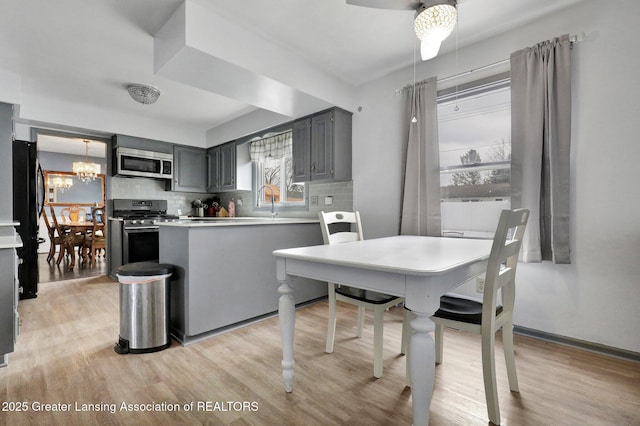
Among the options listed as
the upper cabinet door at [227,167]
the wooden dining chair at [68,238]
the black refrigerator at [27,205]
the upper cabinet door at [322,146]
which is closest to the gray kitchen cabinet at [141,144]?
the upper cabinet door at [227,167]

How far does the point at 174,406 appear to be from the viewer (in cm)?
154

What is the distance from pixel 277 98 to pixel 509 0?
6.52ft

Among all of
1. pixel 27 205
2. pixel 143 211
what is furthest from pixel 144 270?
pixel 143 211

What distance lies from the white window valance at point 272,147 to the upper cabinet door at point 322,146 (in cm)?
65

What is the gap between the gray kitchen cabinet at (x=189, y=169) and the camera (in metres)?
4.90

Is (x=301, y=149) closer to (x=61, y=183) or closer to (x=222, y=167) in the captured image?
(x=222, y=167)

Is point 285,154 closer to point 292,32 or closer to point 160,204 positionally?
point 292,32

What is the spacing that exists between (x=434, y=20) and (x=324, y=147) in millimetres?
1886

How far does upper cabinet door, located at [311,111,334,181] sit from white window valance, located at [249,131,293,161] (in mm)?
647

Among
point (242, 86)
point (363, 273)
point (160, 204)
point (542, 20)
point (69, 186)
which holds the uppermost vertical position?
point (542, 20)

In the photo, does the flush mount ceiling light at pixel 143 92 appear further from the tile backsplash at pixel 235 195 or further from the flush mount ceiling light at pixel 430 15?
the flush mount ceiling light at pixel 430 15

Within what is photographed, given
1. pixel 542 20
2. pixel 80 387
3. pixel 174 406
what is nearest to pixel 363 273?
pixel 174 406

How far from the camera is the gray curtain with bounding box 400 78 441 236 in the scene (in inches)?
107

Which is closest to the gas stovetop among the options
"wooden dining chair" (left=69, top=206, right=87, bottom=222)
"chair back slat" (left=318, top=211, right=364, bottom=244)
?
"chair back slat" (left=318, top=211, right=364, bottom=244)
